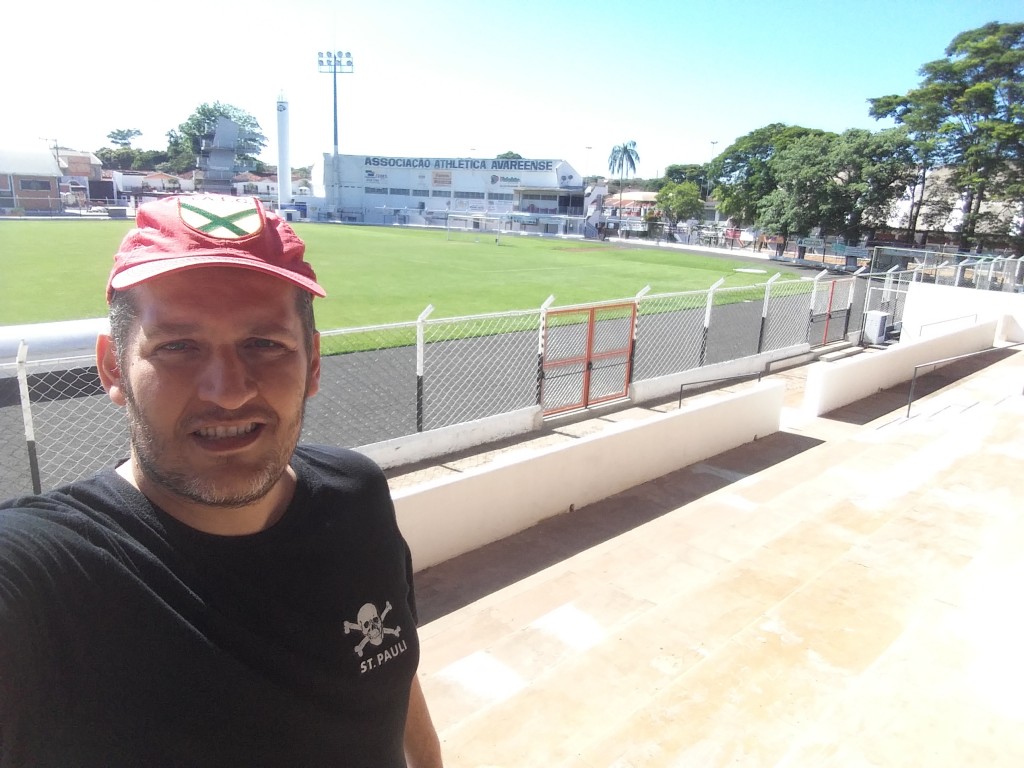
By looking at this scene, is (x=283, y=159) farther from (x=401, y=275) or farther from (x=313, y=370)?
(x=313, y=370)

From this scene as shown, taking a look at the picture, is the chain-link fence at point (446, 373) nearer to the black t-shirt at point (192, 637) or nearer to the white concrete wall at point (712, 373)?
the white concrete wall at point (712, 373)

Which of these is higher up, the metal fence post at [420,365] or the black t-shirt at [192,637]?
the black t-shirt at [192,637]

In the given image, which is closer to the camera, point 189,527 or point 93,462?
point 189,527

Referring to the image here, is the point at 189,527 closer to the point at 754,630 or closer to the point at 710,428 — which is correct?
the point at 754,630

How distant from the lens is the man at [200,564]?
0.95 meters

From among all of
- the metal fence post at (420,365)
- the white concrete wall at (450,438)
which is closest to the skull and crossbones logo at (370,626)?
the white concrete wall at (450,438)

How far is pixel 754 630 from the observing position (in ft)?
11.8

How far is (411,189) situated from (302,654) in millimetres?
78291

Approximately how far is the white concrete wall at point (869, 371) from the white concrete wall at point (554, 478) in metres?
2.35

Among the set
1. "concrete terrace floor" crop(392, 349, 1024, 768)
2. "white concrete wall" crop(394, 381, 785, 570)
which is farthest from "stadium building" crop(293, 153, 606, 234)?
"concrete terrace floor" crop(392, 349, 1024, 768)

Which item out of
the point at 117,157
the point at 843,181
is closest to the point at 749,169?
the point at 843,181

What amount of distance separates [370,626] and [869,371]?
10.8 meters

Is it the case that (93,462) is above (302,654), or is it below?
below

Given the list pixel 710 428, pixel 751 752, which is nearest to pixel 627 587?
pixel 751 752
